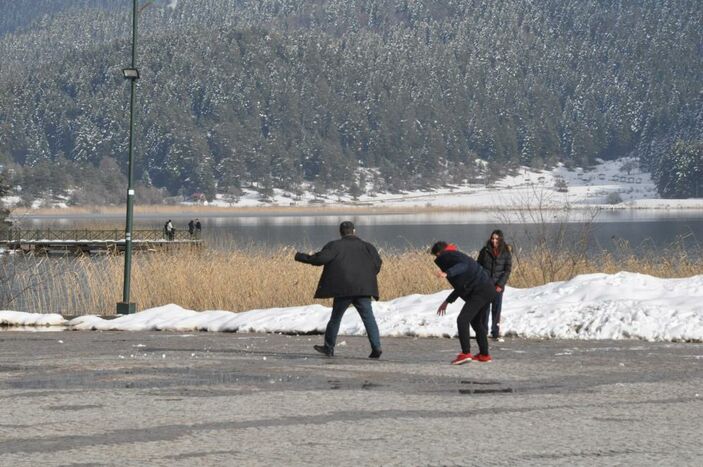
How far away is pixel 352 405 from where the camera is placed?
1154 centimetres

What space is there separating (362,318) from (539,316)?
4432 mm

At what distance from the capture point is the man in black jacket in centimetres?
1556

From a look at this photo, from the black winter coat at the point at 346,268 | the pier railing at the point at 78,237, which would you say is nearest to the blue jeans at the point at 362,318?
the black winter coat at the point at 346,268

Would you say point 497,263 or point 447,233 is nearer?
point 497,263

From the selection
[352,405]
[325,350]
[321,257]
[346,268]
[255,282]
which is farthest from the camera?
[255,282]

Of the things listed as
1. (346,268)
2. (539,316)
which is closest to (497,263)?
(539,316)

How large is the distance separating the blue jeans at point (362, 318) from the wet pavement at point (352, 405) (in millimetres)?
287

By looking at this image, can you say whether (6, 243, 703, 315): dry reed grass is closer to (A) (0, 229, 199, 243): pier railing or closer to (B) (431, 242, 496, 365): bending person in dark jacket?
(B) (431, 242, 496, 365): bending person in dark jacket

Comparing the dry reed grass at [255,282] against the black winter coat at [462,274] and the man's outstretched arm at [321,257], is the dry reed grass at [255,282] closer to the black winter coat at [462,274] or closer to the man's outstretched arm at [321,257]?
the man's outstretched arm at [321,257]

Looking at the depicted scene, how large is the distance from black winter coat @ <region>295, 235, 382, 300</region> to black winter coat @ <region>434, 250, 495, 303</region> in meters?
1.14

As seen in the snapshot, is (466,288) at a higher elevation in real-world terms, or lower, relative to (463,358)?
higher

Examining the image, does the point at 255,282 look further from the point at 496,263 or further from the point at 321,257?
the point at 321,257

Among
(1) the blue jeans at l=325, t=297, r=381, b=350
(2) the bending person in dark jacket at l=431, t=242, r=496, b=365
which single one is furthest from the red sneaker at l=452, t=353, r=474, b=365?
(1) the blue jeans at l=325, t=297, r=381, b=350

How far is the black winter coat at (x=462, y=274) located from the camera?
14711mm
